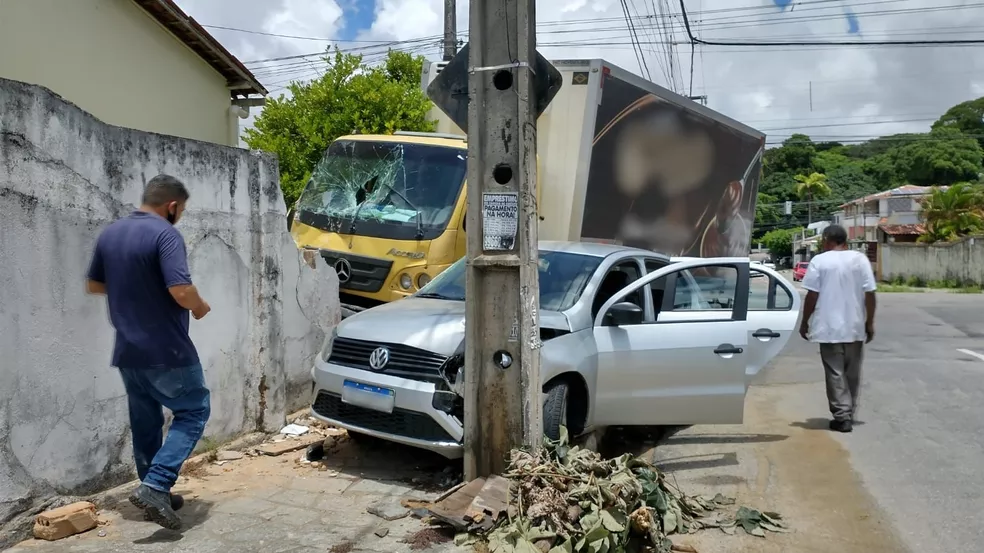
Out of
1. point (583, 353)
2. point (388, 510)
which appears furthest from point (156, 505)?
point (583, 353)

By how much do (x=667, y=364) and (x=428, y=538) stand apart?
2.33m

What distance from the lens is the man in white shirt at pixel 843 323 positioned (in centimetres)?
668

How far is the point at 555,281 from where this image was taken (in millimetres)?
5973

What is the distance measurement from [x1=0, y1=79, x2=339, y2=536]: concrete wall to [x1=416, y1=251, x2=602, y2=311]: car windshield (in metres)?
1.32

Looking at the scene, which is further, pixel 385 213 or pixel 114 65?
pixel 114 65

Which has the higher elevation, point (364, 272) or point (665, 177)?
point (665, 177)

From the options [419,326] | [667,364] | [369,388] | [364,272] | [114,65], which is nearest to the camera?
[369,388]

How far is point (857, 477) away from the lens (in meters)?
5.46

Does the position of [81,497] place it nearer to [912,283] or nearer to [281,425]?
[281,425]

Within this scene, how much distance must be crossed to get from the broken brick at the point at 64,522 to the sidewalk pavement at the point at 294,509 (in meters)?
0.04

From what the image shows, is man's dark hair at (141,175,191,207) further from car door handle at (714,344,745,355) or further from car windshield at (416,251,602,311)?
car door handle at (714,344,745,355)

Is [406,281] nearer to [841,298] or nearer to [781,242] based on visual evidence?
[841,298]

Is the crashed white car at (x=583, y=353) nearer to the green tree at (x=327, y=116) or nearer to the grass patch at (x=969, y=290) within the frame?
the green tree at (x=327, y=116)

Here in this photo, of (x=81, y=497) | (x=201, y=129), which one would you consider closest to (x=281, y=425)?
(x=81, y=497)
